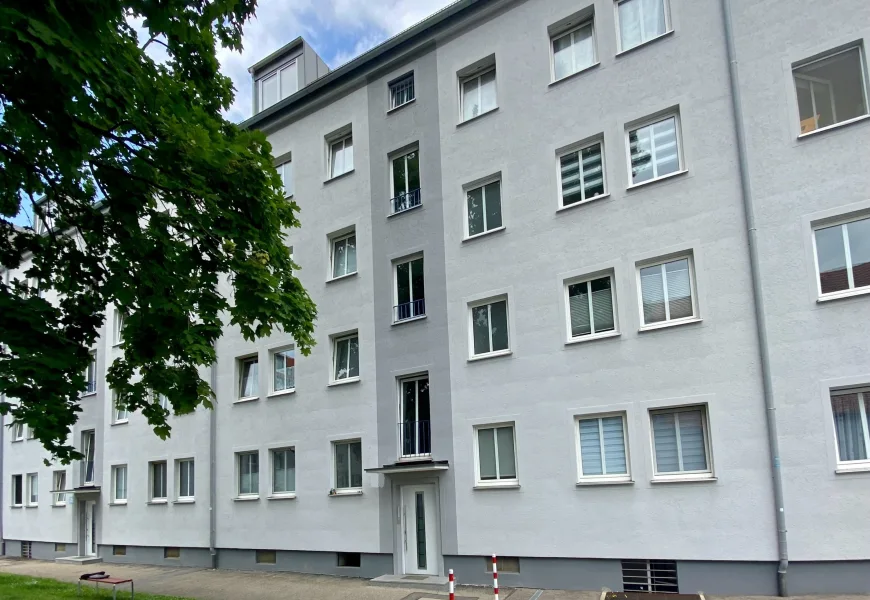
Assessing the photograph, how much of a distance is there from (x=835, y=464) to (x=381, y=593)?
890 centimetres

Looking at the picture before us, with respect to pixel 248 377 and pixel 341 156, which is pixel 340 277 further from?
pixel 248 377

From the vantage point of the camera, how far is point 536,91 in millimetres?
15312

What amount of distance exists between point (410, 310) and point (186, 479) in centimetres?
1050

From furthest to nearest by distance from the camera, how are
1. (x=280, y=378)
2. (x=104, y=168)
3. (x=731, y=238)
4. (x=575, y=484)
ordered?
(x=280, y=378) → (x=575, y=484) → (x=731, y=238) → (x=104, y=168)

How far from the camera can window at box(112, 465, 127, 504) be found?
24.5m

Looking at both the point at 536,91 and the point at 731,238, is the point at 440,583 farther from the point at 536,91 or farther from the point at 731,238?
the point at 536,91

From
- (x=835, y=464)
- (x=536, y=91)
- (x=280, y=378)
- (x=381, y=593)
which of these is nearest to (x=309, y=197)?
(x=280, y=378)

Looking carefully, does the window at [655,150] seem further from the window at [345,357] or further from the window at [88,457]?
the window at [88,457]

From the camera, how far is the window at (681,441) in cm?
1234

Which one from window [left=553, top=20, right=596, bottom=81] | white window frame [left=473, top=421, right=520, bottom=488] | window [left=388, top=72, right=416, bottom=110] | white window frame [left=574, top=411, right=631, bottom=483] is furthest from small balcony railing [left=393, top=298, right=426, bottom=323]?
window [left=553, top=20, right=596, bottom=81]

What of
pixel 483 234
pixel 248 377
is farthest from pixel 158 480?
pixel 483 234

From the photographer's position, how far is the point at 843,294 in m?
11.2

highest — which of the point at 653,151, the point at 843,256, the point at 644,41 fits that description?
the point at 644,41

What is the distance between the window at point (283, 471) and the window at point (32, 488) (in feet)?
52.0
